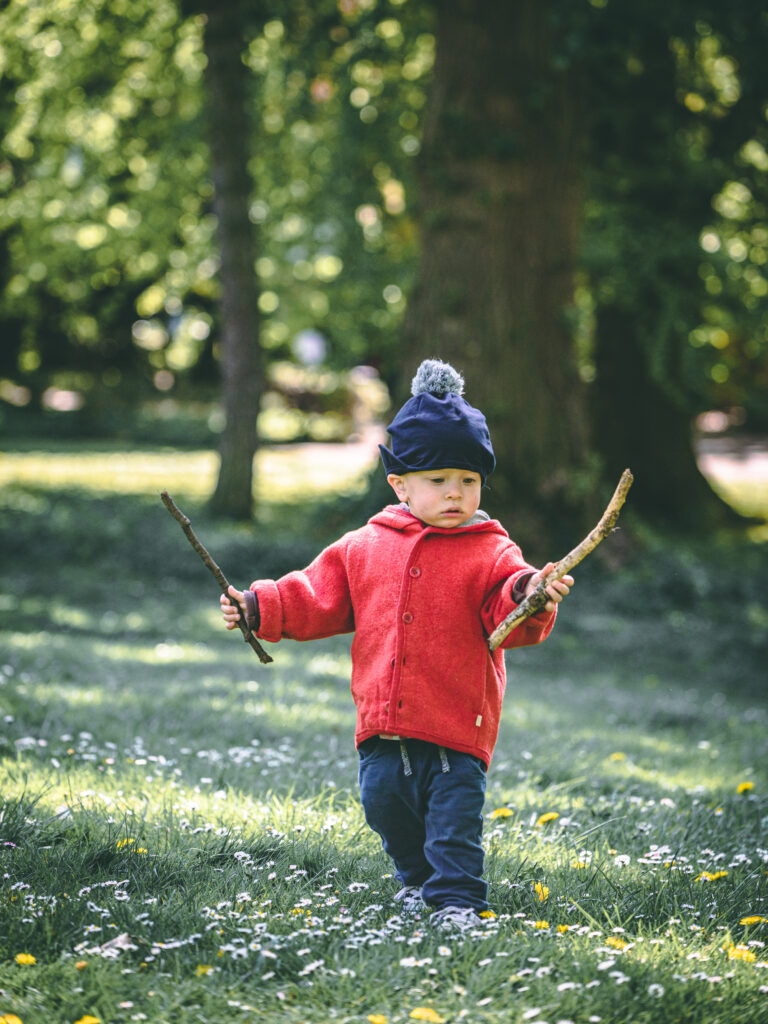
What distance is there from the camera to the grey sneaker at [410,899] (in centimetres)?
322

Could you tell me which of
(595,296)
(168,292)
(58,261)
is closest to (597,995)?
(595,296)

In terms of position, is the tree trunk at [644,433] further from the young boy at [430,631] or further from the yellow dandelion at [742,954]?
the yellow dandelion at [742,954]

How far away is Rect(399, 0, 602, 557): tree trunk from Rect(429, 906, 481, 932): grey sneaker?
→ 750 cm

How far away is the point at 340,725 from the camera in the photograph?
605 cm

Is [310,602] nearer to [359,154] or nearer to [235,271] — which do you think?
[235,271]

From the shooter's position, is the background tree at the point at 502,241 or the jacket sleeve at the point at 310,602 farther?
the background tree at the point at 502,241

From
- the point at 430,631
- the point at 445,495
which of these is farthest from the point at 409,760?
the point at 445,495

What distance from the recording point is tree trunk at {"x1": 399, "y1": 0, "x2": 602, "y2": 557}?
10.5m

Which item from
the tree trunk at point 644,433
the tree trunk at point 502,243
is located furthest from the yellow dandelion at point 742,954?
the tree trunk at point 644,433

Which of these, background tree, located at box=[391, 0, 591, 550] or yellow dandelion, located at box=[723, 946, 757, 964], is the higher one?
background tree, located at box=[391, 0, 591, 550]

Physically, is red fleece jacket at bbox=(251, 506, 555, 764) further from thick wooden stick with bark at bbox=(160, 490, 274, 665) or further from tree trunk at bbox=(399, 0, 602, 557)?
tree trunk at bbox=(399, 0, 602, 557)

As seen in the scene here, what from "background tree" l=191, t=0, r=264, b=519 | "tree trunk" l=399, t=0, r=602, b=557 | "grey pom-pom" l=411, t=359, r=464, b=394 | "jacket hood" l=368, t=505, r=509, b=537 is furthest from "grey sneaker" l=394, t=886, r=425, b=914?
"background tree" l=191, t=0, r=264, b=519

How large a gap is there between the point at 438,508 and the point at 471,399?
287 inches

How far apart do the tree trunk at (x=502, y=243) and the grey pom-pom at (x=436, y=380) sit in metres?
7.03
